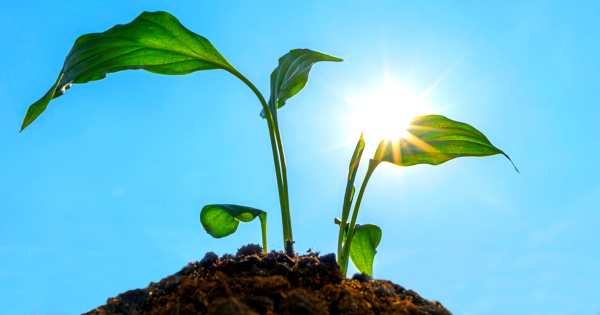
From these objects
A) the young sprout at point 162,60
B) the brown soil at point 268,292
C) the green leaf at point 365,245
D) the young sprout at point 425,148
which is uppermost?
the young sprout at point 162,60

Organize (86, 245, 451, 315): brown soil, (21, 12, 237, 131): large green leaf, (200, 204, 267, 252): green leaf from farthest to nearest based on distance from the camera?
(200, 204, 267, 252): green leaf → (21, 12, 237, 131): large green leaf → (86, 245, 451, 315): brown soil

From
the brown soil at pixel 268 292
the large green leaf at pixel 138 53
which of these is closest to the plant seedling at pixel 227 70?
the large green leaf at pixel 138 53

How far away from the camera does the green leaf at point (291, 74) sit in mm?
1241

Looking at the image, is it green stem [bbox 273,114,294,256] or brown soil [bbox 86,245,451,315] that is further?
green stem [bbox 273,114,294,256]

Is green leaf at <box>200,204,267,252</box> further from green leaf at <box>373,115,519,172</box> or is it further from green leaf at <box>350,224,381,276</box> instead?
green leaf at <box>373,115,519,172</box>

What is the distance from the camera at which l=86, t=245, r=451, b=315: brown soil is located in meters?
0.61

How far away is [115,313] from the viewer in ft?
2.48

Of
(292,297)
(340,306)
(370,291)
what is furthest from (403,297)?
(292,297)

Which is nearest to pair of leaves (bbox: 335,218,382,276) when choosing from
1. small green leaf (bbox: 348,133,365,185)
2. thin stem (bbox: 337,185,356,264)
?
thin stem (bbox: 337,185,356,264)

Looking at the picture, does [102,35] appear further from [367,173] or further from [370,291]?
[370,291]

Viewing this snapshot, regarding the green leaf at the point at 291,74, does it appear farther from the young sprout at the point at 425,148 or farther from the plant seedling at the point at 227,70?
the young sprout at the point at 425,148

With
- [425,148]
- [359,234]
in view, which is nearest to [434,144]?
[425,148]

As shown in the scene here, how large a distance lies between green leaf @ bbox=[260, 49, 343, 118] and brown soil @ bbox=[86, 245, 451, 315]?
603 millimetres

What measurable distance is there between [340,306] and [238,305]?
0.63 ft
